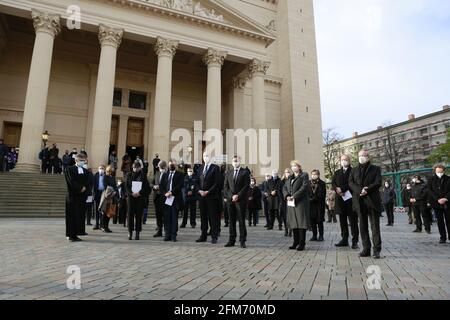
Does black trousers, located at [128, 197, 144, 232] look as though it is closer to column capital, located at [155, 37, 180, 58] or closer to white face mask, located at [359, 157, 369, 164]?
white face mask, located at [359, 157, 369, 164]

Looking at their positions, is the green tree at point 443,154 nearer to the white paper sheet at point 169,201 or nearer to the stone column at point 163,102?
the stone column at point 163,102

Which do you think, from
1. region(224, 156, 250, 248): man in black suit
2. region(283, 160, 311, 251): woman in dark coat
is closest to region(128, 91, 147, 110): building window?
region(224, 156, 250, 248): man in black suit

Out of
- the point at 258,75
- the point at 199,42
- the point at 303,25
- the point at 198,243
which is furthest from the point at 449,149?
the point at 198,243

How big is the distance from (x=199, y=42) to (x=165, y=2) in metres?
Answer: 3.74

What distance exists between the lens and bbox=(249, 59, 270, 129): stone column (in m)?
25.1

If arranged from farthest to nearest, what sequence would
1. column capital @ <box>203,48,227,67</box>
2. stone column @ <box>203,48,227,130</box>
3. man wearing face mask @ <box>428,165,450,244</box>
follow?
column capital @ <box>203,48,227,67</box> → stone column @ <box>203,48,227,130</box> → man wearing face mask @ <box>428,165,450,244</box>

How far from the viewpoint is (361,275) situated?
4.21 meters

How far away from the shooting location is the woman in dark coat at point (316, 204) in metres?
8.42

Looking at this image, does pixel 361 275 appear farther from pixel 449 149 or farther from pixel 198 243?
pixel 449 149

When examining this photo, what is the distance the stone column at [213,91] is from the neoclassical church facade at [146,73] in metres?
0.08

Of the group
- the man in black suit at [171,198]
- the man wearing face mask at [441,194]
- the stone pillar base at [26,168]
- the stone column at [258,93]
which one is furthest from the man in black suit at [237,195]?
the stone column at [258,93]

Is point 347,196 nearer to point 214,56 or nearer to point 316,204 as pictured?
point 316,204

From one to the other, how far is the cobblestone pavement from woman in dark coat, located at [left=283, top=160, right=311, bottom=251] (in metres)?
0.39

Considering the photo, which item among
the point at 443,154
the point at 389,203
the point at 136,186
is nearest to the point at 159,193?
the point at 136,186
